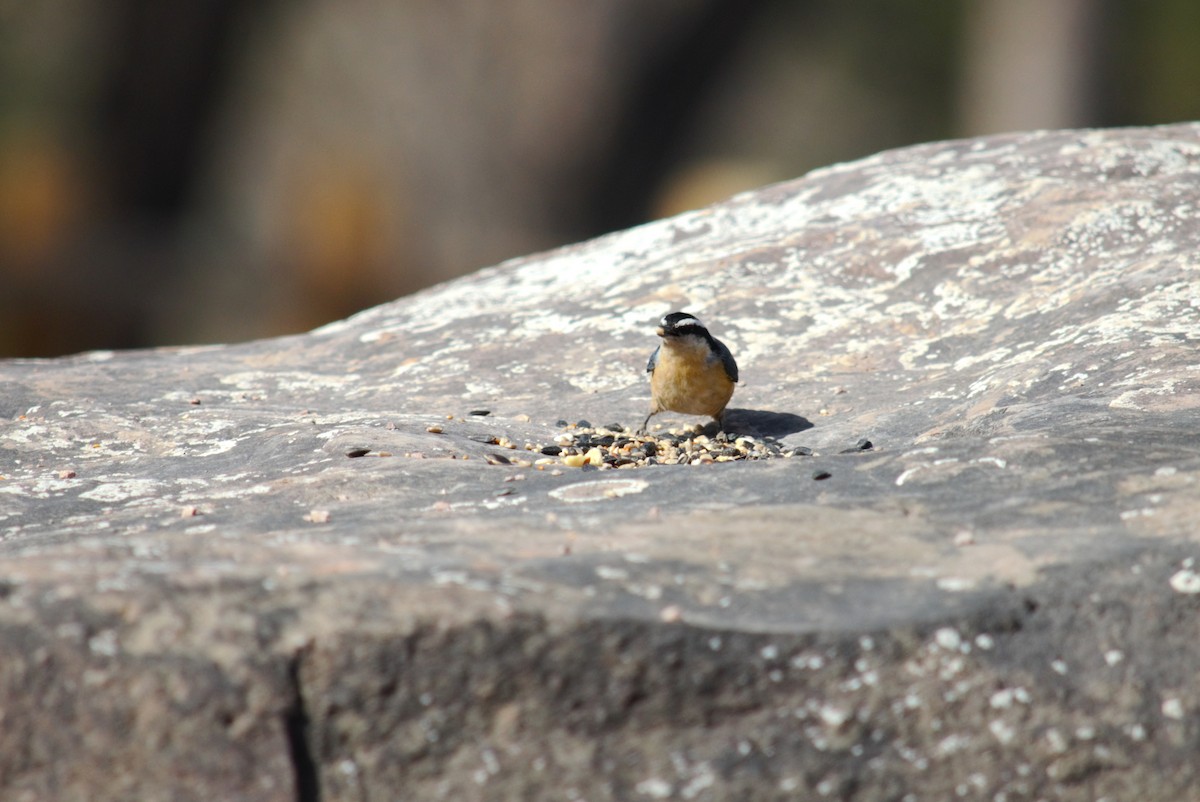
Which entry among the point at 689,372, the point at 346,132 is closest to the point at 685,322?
the point at 689,372

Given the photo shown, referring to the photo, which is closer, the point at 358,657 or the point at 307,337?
the point at 358,657

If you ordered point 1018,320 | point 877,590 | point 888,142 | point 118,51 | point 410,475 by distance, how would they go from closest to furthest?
point 877,590, point 410,475, point 1018,320, point 118,51, point 888,142

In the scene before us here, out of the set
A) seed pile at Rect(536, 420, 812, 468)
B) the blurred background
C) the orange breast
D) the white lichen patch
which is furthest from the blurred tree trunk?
the white lichen patch

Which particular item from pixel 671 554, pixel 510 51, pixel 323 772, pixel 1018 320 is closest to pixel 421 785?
pixel 323 772

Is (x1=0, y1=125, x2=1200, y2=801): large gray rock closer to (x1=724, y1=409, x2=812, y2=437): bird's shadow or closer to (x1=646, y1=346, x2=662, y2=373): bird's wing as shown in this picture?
(x1=724, y1=409, x2=812, y2=437): bird's shadow

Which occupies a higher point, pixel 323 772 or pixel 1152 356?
Result: pixel 1152 356

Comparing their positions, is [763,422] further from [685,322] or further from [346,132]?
[346,132]

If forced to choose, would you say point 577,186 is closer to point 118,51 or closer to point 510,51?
point 510,51
